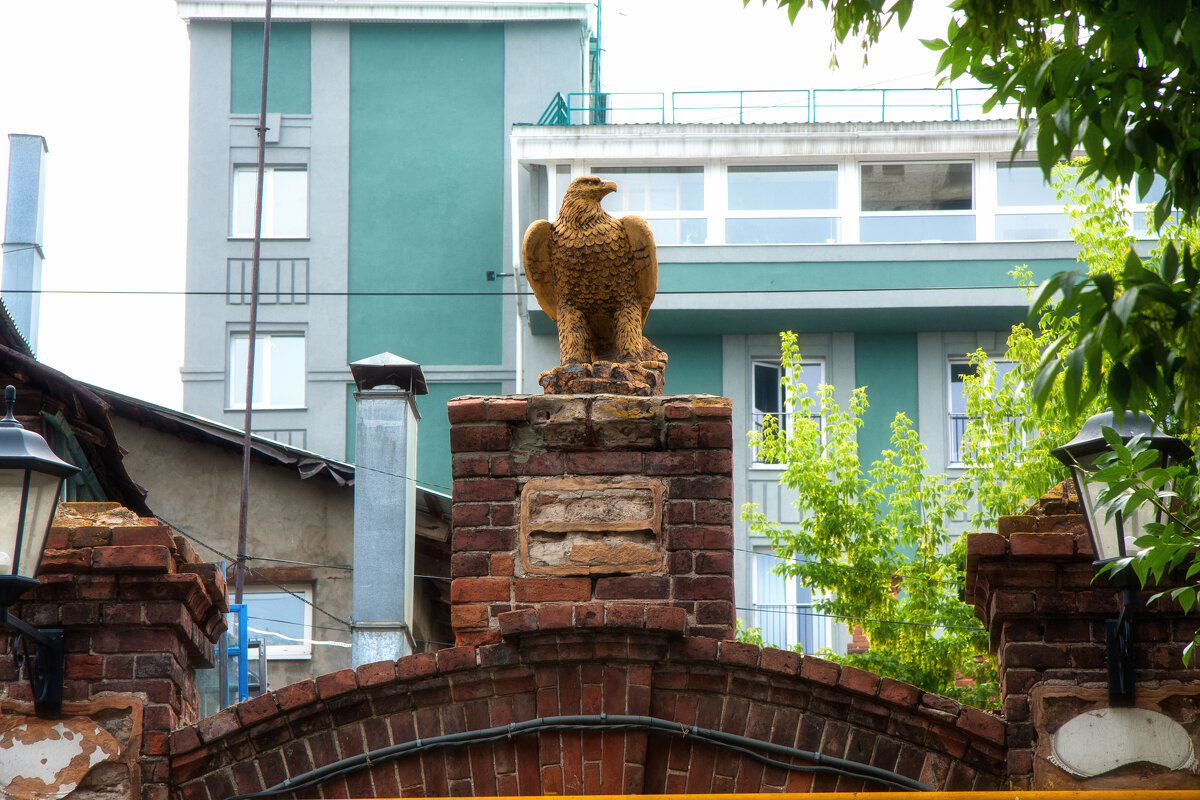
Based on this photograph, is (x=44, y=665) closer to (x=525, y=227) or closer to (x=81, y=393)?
(x=81, y=393)

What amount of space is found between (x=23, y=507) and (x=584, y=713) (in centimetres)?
204

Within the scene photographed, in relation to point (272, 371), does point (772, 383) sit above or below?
below

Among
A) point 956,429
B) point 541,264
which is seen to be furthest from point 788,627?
point 541,264

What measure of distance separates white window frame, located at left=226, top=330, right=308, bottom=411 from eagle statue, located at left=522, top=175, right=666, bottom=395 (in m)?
19.6

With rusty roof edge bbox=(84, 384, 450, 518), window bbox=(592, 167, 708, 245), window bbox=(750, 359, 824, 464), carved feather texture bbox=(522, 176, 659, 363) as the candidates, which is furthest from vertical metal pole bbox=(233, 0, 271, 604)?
window bbox=(750, 359, 824, 464)

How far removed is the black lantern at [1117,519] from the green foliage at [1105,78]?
109cm

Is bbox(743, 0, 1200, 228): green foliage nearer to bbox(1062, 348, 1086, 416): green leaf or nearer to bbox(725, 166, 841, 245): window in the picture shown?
bbox(1062, 348, 1086, 416): green leaf

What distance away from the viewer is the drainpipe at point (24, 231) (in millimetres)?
21000

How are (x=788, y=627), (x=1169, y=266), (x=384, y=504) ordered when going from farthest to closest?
(x=788, y=627) < (x=384, y=504) < (x=1169, y=266)

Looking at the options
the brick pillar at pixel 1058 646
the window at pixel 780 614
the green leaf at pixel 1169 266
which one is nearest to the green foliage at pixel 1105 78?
the green leaf at pixel 1169 266

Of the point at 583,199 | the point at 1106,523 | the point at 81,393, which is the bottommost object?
the point at 1106,523

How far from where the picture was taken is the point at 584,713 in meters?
5.41

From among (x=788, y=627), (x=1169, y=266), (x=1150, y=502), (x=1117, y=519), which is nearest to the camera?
(x=1169, y=266)

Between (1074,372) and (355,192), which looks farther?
(355,192)
